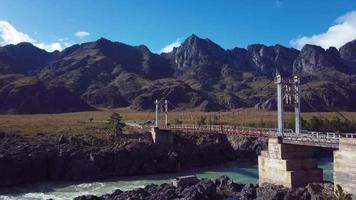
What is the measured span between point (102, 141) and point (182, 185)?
37819mm

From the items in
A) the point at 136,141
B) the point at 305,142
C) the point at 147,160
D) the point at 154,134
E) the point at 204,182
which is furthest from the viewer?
the point at 154,134

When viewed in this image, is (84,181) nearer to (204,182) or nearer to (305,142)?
(204,182)

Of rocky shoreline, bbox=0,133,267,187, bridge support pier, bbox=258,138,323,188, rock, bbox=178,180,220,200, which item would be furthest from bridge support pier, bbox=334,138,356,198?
rocky shoreline, bbox=0,133,267,187

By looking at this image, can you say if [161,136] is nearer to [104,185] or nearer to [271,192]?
[104,185]

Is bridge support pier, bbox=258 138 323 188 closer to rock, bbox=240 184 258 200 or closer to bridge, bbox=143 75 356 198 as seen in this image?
bridge, bbox=143 75 356 198

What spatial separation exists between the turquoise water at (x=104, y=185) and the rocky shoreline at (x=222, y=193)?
10.6 meters

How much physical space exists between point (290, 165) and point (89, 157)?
38.5 meters

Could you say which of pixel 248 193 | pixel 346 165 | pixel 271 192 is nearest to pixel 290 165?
pixel 271 192

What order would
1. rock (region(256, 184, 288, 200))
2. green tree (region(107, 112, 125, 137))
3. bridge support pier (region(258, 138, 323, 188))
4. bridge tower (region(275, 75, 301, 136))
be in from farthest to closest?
green tree (region(107, 112, 125, 137))
bridge tower (region(275, 75, 301, 136))
bridge support pier (region(258, 138, 323, 188))
rock (region(256, 184, 288, 200))

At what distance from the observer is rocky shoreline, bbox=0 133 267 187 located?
3110 inches

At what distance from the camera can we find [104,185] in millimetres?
73125

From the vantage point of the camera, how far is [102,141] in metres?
95.6

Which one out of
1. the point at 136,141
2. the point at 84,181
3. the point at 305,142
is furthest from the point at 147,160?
the point at 305,142

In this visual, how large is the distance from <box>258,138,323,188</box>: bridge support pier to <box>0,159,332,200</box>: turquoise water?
12457 mm
